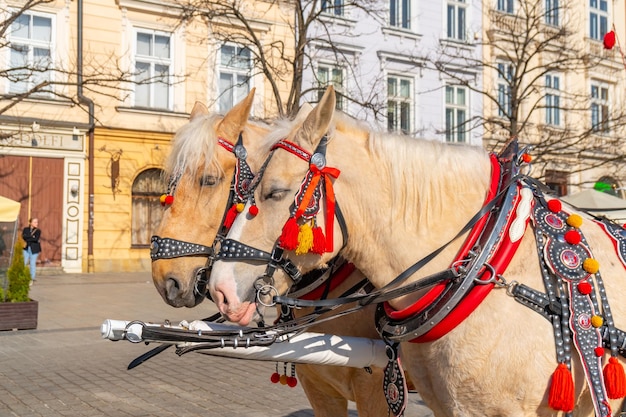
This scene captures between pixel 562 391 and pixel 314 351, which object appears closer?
pixel 562 391

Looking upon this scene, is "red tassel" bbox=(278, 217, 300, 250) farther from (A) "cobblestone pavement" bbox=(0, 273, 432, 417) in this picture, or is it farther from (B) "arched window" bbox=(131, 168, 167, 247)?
(B) "arched window" bbox=(131, 168, 167, 247)

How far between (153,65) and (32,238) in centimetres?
584

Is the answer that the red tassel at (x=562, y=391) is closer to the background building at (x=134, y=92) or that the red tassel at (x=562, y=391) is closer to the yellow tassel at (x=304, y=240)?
the yellow tassel at (x=304, y=240)

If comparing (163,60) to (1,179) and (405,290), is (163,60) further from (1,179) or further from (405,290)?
(405,290)

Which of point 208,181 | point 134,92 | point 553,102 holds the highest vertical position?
point 553,102

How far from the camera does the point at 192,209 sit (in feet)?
10.0

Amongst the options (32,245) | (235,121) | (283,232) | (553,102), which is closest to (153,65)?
(32,245)

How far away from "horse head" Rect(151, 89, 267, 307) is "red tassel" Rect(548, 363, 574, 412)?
1437 mm

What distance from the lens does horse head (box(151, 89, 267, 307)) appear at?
292 centimetres

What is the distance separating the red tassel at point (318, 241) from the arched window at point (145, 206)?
57.2 ft

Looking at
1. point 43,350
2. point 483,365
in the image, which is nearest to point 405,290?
point 483,365

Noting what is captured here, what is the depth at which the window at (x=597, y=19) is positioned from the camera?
26.2 meters

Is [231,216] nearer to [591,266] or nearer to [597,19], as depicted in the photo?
[591,266]

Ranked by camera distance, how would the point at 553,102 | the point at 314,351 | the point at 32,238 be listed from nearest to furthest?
the point at 314,351, the point at 32,238, the point at 553,102
